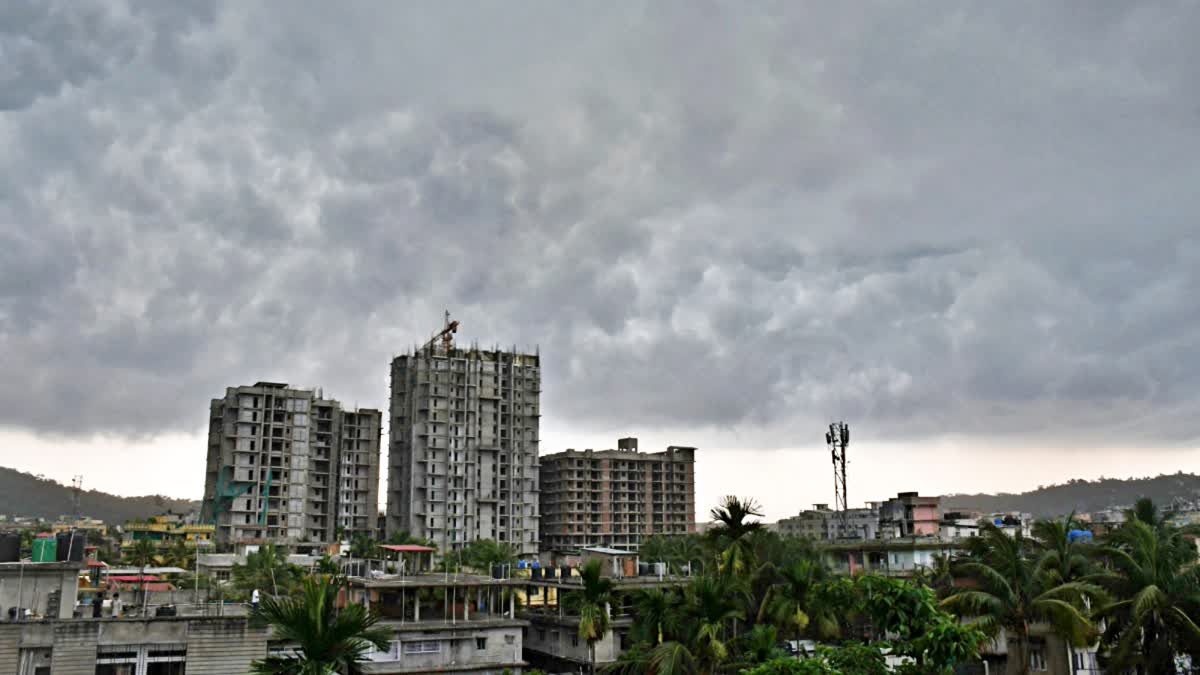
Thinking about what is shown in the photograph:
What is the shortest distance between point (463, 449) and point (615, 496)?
42464mm

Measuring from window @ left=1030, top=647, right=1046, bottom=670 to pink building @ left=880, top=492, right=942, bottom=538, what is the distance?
53651mm

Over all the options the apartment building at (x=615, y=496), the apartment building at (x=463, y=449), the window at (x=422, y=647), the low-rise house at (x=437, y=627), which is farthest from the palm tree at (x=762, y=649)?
the apartment building at (x=615, y=496)

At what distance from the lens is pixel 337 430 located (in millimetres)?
166625

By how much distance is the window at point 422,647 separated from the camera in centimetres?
4885

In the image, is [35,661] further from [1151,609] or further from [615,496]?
[615,496]

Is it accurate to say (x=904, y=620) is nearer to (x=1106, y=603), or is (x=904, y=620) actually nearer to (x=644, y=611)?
(x=1106, y=603)

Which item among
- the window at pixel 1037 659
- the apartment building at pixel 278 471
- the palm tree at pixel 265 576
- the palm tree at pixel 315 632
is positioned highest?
the apartment building at pixel 278 471

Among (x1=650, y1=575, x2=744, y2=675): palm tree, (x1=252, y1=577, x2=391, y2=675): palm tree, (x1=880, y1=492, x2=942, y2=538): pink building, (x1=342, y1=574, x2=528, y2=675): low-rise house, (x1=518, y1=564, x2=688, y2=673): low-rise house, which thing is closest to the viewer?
(x1=252, y1=577, x2=391, y2=675): palm tree

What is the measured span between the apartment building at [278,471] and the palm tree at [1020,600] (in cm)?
12666

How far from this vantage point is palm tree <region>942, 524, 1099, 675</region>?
34.3 m

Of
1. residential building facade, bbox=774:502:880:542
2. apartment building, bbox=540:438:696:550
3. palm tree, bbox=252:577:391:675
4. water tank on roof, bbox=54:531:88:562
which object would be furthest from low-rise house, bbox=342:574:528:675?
apartment building, bbox=540:438:696:550

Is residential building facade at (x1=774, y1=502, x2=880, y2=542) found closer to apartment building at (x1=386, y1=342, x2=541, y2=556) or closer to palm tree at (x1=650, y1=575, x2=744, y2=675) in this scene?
apartment building at (x1=386, y1=342, x2=541, y2=556)

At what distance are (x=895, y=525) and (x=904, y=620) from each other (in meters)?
86.1

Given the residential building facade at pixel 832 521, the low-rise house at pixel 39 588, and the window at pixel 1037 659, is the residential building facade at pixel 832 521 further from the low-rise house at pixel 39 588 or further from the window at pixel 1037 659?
the low-rise house at pixel 39 588
